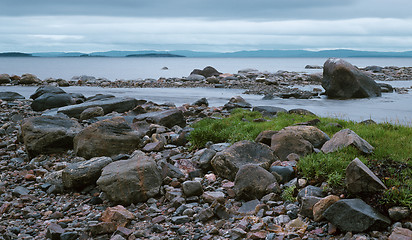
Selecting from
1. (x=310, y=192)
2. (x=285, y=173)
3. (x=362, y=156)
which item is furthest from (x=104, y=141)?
(x=362, y=156)

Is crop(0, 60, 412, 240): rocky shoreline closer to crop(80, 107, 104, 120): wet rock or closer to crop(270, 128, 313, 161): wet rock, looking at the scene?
crop(270, 128, 313, 161): wet rock

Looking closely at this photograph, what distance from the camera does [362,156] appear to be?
862 centimetres

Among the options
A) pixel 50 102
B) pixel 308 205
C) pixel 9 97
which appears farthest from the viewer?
pixel 9 97

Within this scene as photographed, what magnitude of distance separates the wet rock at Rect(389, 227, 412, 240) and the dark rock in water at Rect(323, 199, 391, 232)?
13.2 inches

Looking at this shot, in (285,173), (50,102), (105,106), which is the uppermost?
(285,173)

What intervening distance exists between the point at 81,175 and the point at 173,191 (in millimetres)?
2143

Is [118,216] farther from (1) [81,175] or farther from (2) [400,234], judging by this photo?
(2) [400,234]

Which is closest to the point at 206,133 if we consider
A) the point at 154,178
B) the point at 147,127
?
the point at 147,127

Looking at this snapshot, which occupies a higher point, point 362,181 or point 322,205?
point 362,181

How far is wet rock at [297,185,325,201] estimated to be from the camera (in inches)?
283

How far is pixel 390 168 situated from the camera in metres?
7.59

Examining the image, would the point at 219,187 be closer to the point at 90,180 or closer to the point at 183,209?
the point at 183,209

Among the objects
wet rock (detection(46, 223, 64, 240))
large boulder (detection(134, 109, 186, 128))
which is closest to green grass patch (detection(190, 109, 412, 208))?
large boulder (detection(134, 109, 186, 128))

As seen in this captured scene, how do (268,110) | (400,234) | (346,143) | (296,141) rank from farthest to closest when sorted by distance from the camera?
1. (268,110)
2. (296,141)
3. (346,143)
4. (400,234)
